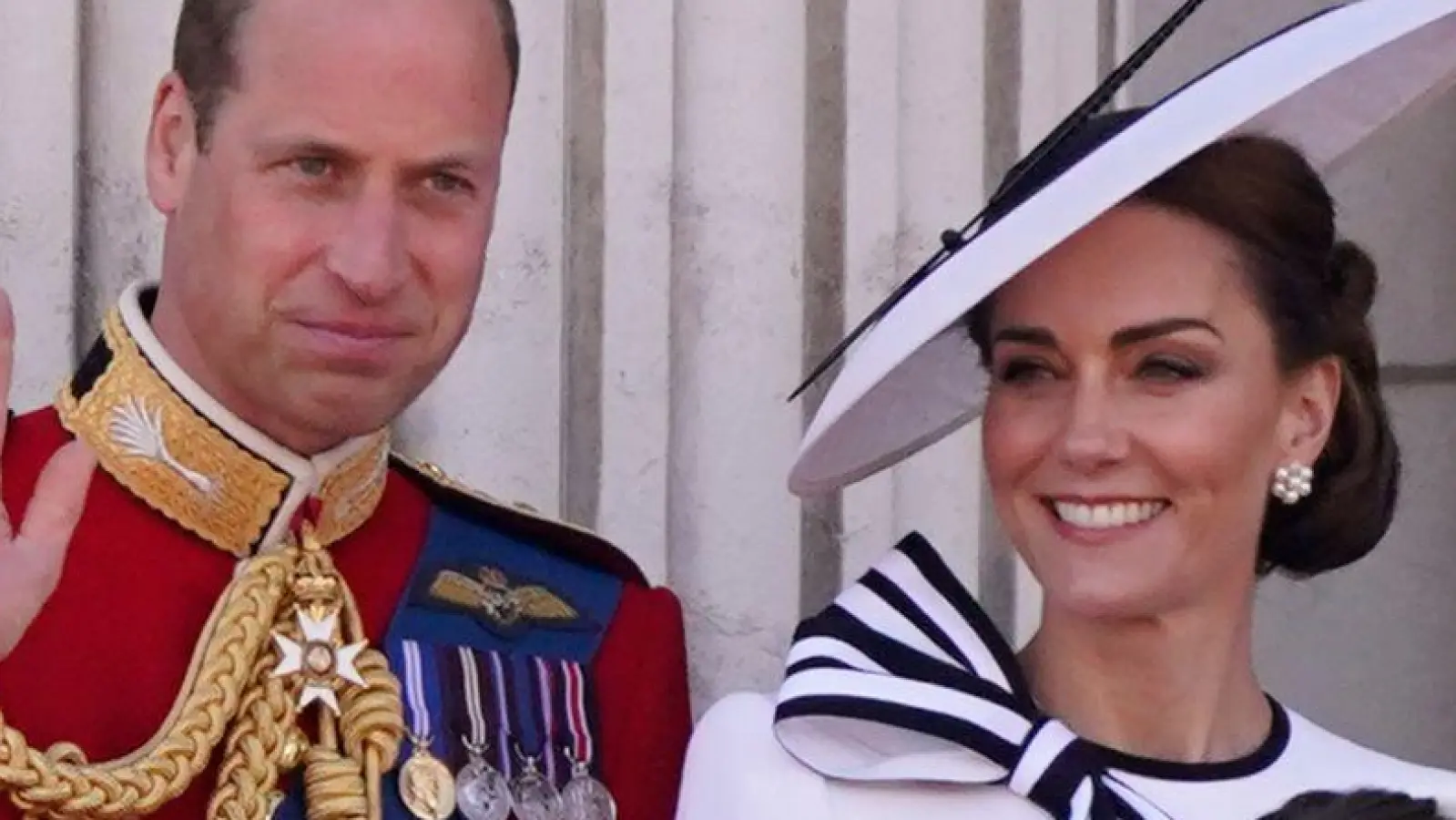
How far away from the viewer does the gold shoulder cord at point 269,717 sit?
7.39 ft

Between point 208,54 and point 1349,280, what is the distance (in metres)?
0.86

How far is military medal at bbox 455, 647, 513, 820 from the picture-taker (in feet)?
7.89

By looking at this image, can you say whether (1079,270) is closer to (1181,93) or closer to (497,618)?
(1181,93)

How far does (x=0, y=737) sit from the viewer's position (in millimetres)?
2213

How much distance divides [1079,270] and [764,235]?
1.14 metres

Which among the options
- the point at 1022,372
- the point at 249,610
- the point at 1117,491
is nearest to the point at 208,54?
the point at 249,610

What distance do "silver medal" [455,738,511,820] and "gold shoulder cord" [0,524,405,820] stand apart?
6cm

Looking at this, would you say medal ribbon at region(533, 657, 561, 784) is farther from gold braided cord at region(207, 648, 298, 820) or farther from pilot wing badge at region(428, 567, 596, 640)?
gold braided cord at region(207, 648, 298, 820)

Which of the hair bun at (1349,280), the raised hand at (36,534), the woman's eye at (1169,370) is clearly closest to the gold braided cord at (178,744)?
the raised hand at (36,534)

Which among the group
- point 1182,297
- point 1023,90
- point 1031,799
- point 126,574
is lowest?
point 1031,799

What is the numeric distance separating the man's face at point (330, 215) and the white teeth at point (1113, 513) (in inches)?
19.8

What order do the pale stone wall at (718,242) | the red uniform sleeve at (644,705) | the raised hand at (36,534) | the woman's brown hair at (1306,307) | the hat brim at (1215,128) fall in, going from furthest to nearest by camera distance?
the pale stone wall at (718,242) → the red uniform sleeve at (644,705) → the woman's brown hair at (1306,307) → the hat brim at (1215,128) → the raised hand at (36,534)

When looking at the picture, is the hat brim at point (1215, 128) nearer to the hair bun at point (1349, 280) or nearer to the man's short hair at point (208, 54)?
the hair bun at point (1349, 280)

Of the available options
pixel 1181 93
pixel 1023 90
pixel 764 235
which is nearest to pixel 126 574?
pixel 1181 93
